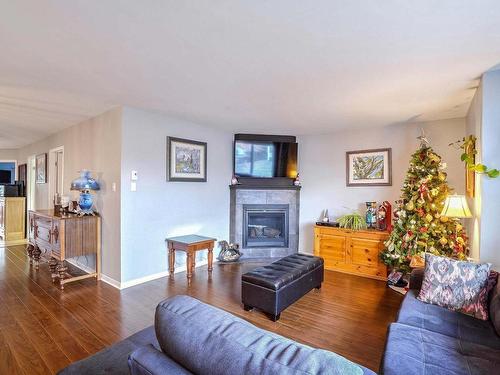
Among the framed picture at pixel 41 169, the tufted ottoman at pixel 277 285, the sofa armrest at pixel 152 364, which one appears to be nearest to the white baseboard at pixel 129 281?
the tufted ottoman at pixel 277 285

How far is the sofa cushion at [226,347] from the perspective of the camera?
0.73 m

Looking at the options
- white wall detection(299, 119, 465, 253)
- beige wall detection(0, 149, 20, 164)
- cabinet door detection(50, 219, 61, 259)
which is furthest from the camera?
beige wall detection(0, 149, 20, 164)

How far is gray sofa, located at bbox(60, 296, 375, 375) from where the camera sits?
74 centimetres

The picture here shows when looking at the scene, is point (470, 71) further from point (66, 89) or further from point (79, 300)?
point (79, 300)

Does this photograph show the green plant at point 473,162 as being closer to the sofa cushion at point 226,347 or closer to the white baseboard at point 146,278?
the sofa cushion at point 226,347

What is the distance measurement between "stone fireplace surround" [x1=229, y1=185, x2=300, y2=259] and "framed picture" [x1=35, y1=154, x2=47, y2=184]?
405cm

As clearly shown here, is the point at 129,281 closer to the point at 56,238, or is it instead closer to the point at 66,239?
the point at 66,239

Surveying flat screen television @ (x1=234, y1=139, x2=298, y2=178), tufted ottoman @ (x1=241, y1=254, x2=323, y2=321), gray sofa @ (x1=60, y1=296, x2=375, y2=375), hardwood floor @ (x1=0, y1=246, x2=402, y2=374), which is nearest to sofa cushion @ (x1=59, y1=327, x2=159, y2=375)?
gray sofa @ (x1=60, y1=296, x2=375, y2=375)

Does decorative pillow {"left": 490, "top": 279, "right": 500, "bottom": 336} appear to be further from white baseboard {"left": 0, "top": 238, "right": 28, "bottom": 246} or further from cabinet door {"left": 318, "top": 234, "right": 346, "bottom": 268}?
white baseboard {"left": 0, "top": 238, "right": 28, "bottom": 246}

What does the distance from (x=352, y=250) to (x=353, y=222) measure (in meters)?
0.43

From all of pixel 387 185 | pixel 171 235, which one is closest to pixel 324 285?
pixel 387 185

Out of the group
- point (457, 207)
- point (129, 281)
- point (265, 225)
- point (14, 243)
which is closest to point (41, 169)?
point (14, 243)

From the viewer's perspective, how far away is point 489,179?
230cm

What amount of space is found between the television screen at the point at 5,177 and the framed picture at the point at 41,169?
2.60 m
